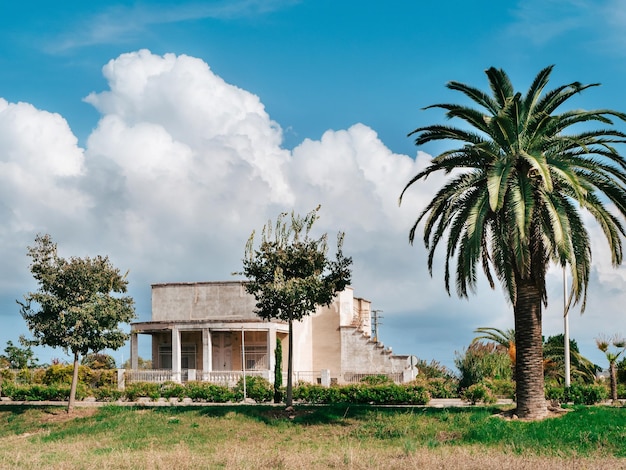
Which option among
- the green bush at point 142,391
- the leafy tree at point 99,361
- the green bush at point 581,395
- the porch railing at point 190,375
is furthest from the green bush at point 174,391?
the leafy tree at point 99,361

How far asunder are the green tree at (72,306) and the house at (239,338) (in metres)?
13.8

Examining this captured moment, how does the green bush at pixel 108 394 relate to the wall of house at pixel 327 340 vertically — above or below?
below

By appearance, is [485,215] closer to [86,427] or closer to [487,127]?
[487,127]

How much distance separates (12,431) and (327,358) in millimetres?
23550

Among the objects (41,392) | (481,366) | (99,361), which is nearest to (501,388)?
(481,366)

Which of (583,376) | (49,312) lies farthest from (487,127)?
(583,376)

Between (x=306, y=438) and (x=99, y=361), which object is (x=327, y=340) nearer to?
(x=99, y=361)

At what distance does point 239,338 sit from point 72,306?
18110mm

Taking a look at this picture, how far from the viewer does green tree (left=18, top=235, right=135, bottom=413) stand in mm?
33562

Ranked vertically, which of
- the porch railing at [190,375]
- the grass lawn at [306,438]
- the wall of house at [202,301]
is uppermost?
the wall of house at [202,301]

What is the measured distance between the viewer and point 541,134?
26.5 meters

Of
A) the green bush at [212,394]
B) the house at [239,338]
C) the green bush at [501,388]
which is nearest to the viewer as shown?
the green bush at [212,394]

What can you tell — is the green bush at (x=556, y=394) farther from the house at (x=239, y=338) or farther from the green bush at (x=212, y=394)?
the green bush at (x=212, y=394)

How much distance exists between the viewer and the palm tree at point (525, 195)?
25.0 metres
